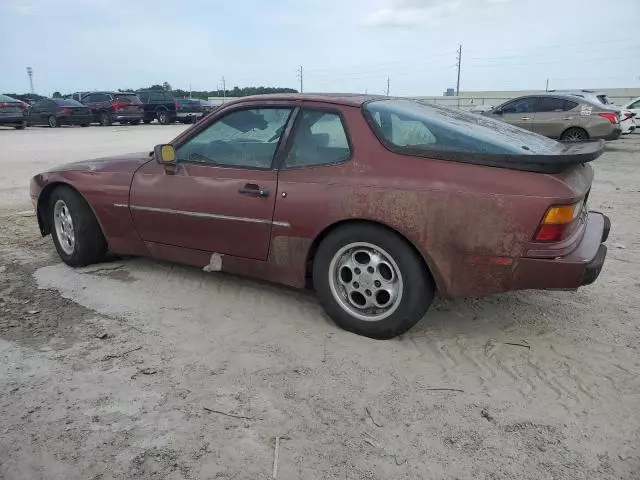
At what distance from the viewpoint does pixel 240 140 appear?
3.76 meters

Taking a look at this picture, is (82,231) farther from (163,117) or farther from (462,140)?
(163,117)

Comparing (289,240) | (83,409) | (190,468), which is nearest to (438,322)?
(289,240)

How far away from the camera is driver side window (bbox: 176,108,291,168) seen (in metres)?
3.62

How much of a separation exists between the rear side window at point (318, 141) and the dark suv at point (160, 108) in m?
25.0

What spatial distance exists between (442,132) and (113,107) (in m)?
24.0

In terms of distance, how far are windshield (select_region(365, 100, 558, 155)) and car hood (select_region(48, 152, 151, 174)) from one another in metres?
1.96

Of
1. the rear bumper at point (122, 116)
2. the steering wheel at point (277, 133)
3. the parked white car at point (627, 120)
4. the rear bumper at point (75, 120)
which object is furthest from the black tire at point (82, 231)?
the rear bumper at point (122, 116)

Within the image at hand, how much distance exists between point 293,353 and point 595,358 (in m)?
1.75

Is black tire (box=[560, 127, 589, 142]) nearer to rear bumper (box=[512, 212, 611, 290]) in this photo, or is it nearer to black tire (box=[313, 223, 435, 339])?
rear bumper (box=[512, 212, 611, 290])

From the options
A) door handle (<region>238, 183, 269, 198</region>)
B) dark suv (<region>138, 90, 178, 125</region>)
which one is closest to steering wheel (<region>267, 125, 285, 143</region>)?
door handle (<region>238, 183, 269, 198</region>)

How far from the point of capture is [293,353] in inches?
124

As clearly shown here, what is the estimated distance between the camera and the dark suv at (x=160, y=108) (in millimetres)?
26750

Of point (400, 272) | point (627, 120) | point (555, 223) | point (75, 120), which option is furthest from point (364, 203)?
point (75, 120)

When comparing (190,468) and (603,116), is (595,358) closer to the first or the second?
(190,468)
